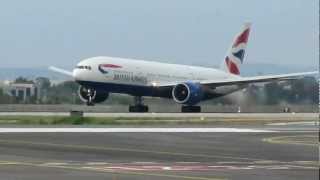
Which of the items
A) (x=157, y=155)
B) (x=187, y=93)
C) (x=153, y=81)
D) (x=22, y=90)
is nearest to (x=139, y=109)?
(x=153, y=81)

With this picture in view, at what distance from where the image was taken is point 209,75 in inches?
3159

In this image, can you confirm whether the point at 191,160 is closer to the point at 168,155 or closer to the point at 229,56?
Answer: the point at 168,155

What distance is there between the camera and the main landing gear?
253ft

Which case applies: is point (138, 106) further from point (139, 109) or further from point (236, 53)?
point (236, 53)

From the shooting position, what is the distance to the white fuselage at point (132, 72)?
7244cm

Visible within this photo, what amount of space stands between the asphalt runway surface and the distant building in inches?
3128

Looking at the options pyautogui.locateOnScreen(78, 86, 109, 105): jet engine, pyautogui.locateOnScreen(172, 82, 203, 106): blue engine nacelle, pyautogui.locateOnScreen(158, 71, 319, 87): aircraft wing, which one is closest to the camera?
pyautogui.locateOnScreen(172, 82, 203, 106): blue engine nacelle

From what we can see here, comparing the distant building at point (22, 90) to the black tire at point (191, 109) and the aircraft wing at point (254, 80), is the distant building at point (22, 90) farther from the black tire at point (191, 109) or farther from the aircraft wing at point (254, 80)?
the aircraft wing at point (254, 80)

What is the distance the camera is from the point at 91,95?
255 ft

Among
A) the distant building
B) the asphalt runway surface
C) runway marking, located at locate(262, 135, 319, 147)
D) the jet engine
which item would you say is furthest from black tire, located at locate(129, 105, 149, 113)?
the distant building

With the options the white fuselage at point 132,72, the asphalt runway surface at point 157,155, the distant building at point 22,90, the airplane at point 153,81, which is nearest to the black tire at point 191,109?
the airplane at point 153,81

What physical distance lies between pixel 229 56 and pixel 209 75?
6399mm

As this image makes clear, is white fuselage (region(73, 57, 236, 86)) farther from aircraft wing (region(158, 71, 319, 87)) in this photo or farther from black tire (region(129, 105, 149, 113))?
black tire (region(129, 105, 149, 113))

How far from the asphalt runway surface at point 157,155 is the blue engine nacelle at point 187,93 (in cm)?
3263
